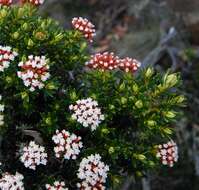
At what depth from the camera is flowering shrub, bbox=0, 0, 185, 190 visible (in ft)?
11.8

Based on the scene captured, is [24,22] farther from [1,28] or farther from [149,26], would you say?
[149,26]

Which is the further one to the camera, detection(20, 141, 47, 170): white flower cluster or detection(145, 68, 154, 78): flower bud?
detection(145, 68, 154, 78): flower bud

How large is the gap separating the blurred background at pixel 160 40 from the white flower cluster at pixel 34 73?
8.80ft

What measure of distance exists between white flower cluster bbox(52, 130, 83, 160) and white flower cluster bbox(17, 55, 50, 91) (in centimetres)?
32

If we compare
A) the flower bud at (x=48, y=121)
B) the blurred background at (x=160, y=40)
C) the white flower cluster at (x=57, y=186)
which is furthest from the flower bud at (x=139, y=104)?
the blurred background at (x=160, y=40)

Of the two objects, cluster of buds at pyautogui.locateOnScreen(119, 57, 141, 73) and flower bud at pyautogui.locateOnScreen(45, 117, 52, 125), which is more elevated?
cluster of buds at pyautogui.locateOnScreen(119, 57, 141, 73)

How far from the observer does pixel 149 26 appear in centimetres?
794

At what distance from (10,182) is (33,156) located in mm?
211

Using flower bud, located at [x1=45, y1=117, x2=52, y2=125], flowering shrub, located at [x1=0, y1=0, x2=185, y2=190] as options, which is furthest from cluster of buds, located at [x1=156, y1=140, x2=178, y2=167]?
flower bud, located at [x1=45, y1=117, x2=52, y2=125]

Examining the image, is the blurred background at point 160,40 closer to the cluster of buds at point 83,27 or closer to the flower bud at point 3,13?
the cluster of buds at point 83,27

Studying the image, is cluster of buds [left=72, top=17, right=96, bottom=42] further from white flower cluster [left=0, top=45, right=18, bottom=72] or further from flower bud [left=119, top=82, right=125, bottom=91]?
white flower cluster [left=0, top=45, right=18, bottom=72]

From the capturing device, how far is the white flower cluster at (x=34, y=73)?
3.52m

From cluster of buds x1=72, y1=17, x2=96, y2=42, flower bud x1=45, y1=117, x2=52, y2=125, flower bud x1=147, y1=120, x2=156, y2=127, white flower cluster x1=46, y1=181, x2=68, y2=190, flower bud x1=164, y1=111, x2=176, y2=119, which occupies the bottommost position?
white flower cluster x1=46, y1=181, x2=68, y2=190

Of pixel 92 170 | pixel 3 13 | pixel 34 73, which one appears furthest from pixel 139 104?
pixel 3 13
